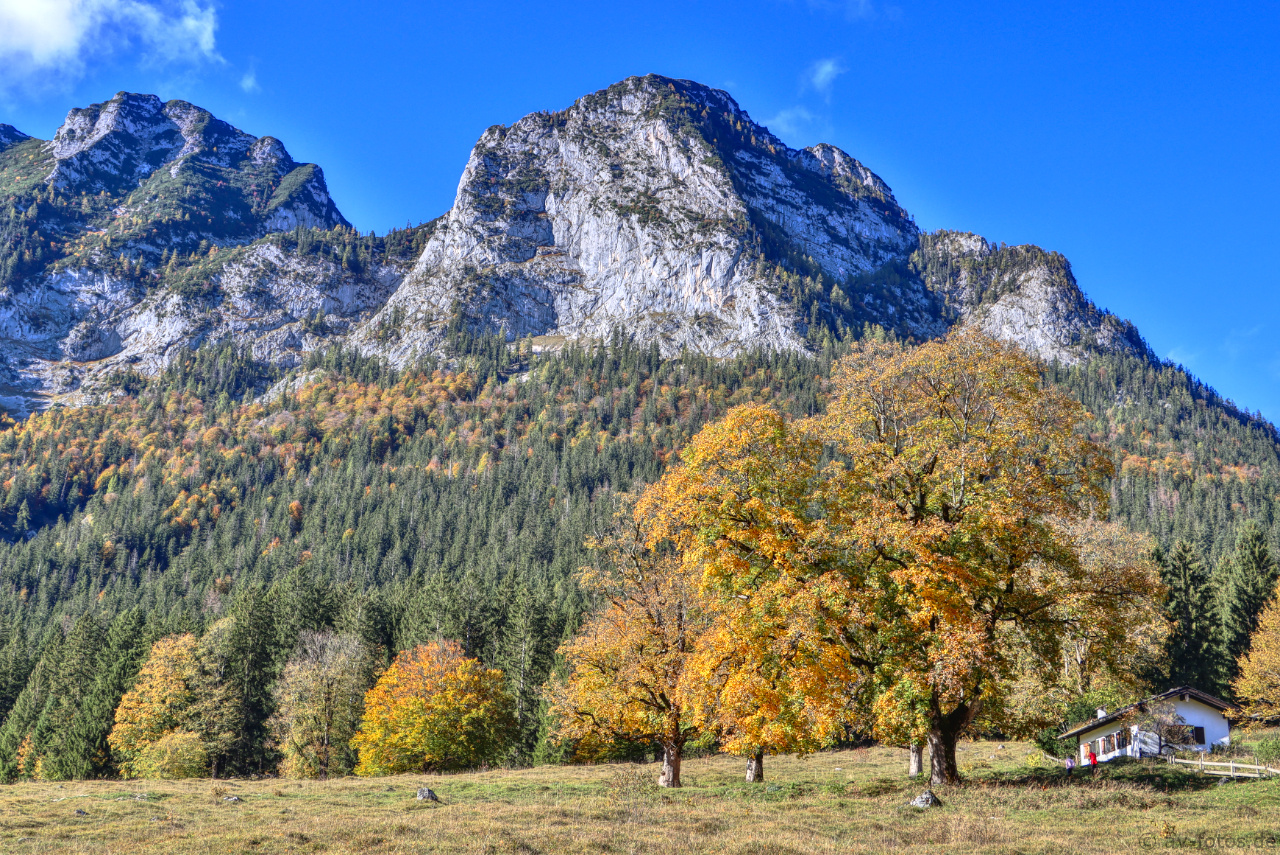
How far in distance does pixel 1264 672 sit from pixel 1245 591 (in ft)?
54.7

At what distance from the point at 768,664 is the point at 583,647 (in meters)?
12.6

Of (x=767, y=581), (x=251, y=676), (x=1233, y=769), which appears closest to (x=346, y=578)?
(x=251, y=676)

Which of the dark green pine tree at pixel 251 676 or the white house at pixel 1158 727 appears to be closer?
the white house at pixel 1158 727

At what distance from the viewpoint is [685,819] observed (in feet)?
70.8

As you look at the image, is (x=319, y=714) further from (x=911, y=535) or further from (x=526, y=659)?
(x=911, y=535)

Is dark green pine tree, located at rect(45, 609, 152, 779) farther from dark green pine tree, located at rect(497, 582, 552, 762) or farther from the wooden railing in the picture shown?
the wooden railing

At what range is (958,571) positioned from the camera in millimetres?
22031

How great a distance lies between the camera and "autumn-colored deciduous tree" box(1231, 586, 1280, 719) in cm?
5238

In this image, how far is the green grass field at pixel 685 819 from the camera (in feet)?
56.2

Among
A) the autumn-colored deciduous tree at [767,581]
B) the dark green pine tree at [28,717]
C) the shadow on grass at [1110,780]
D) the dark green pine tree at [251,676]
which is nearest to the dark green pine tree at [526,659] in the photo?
the dark green pine tree at [251,676]

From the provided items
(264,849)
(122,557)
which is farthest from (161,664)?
(122,557)

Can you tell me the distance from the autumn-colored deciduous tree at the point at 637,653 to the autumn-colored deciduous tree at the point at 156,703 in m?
45.8

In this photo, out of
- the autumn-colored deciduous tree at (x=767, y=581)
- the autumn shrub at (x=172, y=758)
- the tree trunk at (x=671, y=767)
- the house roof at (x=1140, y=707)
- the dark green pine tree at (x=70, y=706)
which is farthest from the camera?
the dark green pine tree at (x=70, y=706)

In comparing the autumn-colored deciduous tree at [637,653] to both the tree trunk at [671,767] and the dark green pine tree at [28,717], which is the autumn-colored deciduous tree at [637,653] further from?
the dark green pine tree at [28,717]
